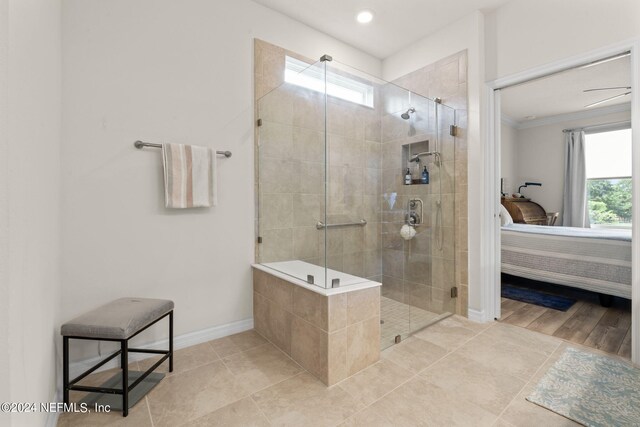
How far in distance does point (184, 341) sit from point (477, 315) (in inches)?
93.9

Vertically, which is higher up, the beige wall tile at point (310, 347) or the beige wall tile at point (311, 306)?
the beige wall tile at point (311, 306)

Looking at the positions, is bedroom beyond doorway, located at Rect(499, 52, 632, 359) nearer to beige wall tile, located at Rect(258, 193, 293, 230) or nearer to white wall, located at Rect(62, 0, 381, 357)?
beige wall tile, located at Rect(258, 193, 293, 230)

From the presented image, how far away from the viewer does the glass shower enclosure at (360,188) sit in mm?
2137

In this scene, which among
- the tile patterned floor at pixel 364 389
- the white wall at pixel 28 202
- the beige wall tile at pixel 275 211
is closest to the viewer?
the white wall at pixel 28 202

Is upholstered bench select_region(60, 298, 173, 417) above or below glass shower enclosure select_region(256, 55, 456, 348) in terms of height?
below

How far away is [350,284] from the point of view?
Answer: 73.6 inches

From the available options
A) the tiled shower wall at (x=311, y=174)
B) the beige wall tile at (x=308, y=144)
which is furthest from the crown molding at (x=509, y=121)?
the beige wall tile at (x=308, y=144)

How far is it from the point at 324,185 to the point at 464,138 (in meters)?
1.44

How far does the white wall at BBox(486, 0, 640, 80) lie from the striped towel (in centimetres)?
245

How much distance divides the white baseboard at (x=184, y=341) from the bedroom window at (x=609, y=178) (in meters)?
5.62

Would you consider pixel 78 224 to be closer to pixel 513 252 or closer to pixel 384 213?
pixel 384 213

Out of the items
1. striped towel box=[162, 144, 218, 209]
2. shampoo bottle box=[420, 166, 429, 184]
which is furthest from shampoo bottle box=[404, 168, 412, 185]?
striped towel box=[162, 144, 218, 209]

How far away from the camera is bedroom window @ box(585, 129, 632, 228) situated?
449 centimetres

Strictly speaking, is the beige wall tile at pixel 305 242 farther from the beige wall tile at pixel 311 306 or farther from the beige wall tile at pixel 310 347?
the beige wall tile at pixel 310 347
